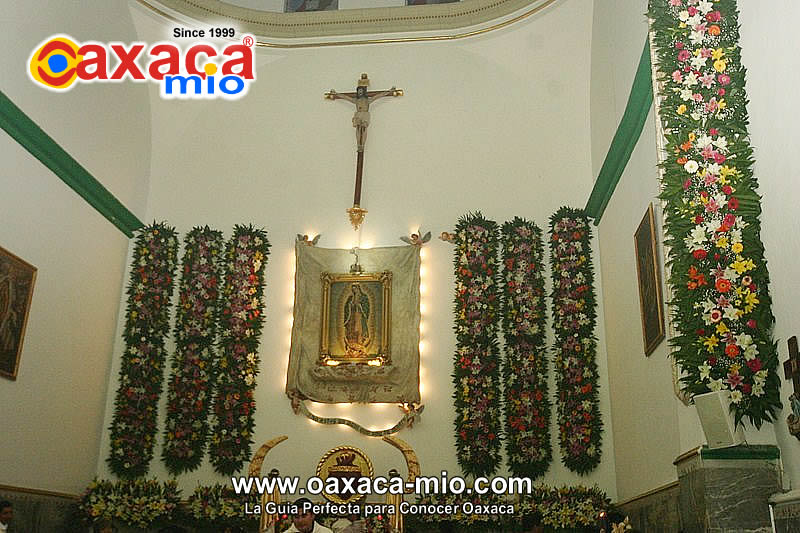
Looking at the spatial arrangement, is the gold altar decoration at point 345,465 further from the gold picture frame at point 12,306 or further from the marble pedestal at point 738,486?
the marble pedestal at point 738,486

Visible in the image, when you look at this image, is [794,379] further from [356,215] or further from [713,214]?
[356,215]

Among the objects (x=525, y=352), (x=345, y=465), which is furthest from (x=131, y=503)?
(x=525, y=352)

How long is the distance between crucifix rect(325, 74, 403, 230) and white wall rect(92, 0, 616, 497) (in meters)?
0.15

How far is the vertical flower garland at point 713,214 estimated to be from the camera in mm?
4785

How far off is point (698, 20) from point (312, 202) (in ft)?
20.0

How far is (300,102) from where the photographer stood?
36.0 feet

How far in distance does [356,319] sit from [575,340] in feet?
9.02

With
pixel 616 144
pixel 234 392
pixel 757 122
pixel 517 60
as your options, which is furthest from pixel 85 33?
pixel 757 122

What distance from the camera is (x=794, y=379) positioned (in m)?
4.38

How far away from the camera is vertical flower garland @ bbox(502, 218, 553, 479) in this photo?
8.94m

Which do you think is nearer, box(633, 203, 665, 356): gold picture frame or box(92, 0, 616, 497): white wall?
box(633, 203, 665, 356): gold picture frame

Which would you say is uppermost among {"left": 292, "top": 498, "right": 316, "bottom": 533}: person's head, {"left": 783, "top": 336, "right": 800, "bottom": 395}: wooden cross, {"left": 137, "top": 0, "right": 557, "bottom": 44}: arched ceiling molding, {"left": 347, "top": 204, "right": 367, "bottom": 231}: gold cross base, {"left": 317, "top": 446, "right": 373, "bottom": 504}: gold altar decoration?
{"left": 137, "top": 0, "right": 557, "bottom": 44}: arched ceiling molding

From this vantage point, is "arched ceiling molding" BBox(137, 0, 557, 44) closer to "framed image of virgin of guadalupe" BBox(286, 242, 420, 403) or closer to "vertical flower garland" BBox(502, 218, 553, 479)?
"vertical flower garland" BBox(502, 218, 553, 479)

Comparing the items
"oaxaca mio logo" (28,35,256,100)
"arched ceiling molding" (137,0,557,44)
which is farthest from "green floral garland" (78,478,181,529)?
"arched ceiling molding" (137,0,557,44)
